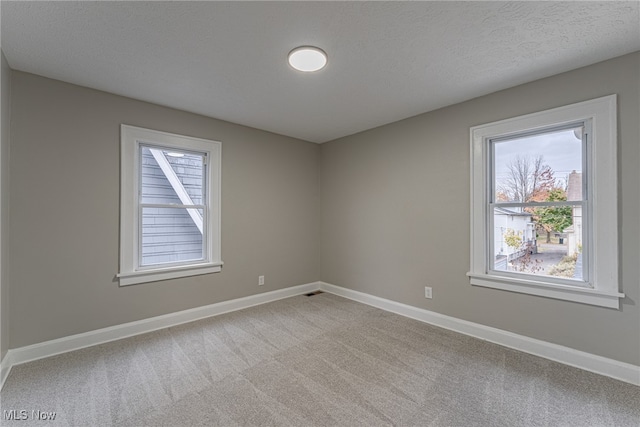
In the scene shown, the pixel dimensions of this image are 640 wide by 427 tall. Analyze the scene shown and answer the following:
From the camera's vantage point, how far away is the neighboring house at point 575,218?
2.36 meters

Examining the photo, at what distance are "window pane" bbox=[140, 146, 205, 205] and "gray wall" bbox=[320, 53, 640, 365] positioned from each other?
1.99 meters

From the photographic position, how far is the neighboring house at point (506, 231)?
2.64 meters

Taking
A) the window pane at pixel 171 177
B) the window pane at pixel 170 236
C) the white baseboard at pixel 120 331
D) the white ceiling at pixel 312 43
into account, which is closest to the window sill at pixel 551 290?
the white ceiling at pixel 312 43

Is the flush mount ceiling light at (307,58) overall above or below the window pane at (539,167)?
above

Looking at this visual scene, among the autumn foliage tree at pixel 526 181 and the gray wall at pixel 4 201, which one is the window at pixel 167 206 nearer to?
the gray wall at pixel 4 201

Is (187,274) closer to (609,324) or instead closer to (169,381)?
(169,381)

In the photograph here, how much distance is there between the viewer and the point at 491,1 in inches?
63.9

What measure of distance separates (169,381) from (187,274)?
4.46 ft

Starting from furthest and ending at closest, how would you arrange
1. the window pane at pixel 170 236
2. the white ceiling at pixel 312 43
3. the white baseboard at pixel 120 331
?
1. the window pane at pixel 170 236
2. the white baseboard at pixel 120 331
3. the white ceiling at pixel 312 43

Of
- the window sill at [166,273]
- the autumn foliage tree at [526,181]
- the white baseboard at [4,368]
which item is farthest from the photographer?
the window sill at [166,273]

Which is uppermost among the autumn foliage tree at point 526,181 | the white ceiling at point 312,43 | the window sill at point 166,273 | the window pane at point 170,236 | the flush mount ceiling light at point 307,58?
the white ceiling at point 312,43

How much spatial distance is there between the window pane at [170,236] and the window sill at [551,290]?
3.17m

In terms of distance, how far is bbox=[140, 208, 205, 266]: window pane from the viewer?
10.1 ft

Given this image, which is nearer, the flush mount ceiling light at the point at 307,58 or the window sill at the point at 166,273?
the flush mount ceiling light at the point at 307,58
